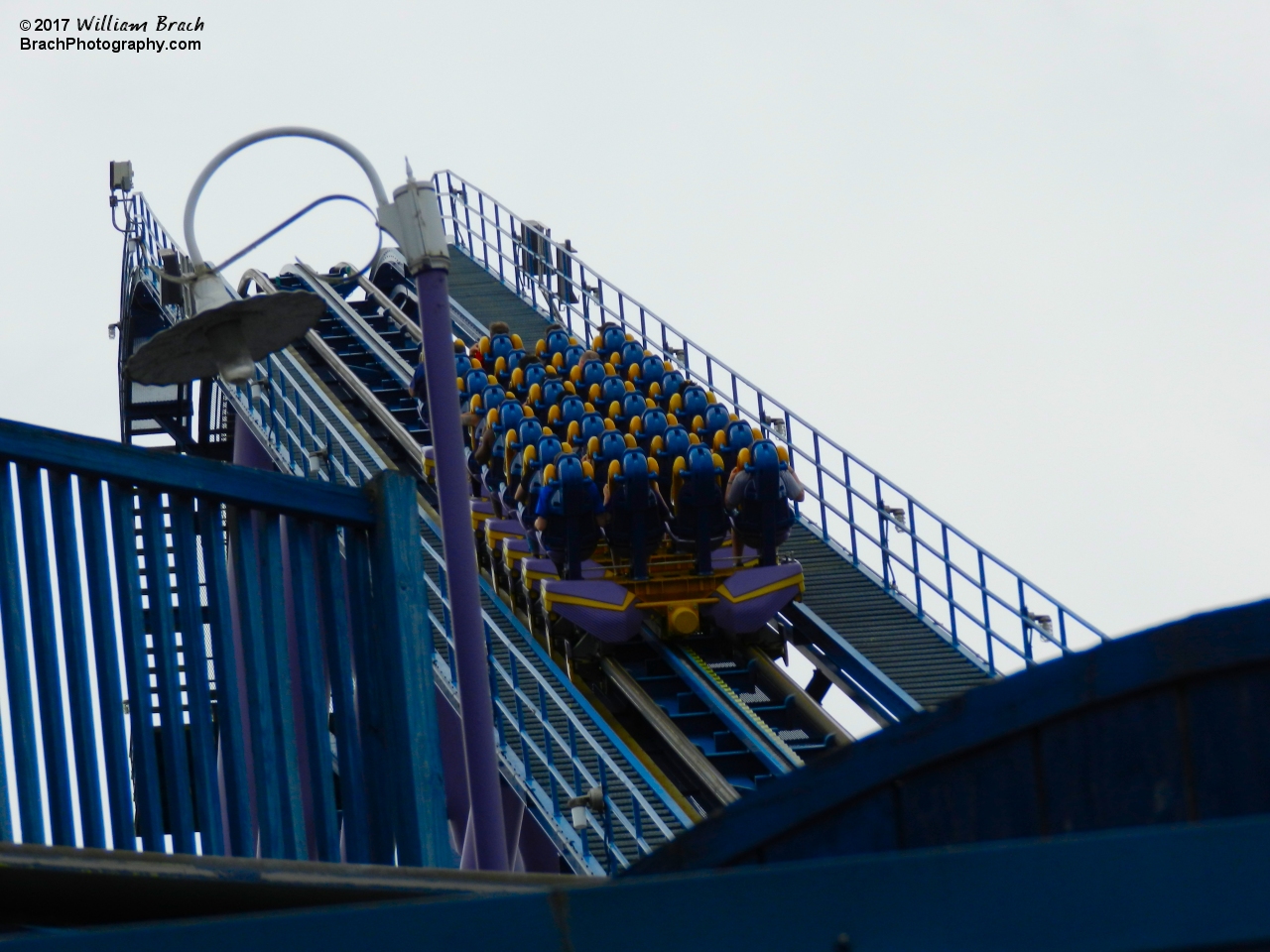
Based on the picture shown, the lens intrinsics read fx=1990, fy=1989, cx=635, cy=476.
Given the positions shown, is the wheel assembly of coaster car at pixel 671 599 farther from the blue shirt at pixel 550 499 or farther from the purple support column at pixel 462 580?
the purple support column at pixel 462 580

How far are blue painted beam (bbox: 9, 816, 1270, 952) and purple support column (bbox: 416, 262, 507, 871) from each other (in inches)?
114


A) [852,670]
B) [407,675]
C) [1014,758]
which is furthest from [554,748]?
[1014,758]

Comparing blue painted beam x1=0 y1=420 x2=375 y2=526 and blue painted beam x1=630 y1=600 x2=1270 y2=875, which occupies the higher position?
blue painted beam x1=0 y1=420 x2=375 y2=526

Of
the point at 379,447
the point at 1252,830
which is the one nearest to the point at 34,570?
the point at 1252,830

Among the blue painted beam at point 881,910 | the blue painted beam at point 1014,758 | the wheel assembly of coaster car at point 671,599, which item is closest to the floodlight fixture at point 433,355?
the blue painted beam at point 1014,758

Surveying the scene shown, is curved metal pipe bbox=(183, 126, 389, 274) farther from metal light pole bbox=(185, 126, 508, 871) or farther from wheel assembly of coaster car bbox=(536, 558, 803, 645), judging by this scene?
wheel assembly of coaster car bbox=(536, 558, 803, 645)

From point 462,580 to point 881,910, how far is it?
387 centimetres

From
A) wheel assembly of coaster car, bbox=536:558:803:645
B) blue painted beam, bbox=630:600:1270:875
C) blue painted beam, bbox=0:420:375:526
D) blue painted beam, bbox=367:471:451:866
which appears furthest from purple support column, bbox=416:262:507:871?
wheel assembly of coaster car, bbox=536:558:803:645

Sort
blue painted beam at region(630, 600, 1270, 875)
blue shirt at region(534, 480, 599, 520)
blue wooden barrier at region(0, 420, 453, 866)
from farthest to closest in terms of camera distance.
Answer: blue shirt at region(534, 480, 599, 520) → blue wooden barrier at region(0, 420, 453, 866) → blue painted beam at region(630, 600, 1270, 875)

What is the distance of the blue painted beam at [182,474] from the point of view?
4414 millimetres

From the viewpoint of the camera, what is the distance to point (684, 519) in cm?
1395

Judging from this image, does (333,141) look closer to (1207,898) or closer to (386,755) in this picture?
(386,755)

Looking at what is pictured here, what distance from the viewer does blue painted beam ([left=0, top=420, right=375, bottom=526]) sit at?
14.5 ft

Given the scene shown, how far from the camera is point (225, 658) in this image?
4.55 meters
